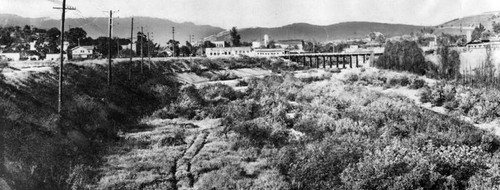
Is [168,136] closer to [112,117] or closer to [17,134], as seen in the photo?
[112,117]

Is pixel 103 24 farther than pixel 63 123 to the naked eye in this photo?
Yes

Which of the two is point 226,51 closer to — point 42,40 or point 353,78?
point 42,40

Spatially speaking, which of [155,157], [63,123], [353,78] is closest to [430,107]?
[353,78]

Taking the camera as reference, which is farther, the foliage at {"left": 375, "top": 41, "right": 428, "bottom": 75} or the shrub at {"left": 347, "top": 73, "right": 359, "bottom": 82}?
the foliage at {"left": 375, "top": 41, "right": 428, "bottom": 75}

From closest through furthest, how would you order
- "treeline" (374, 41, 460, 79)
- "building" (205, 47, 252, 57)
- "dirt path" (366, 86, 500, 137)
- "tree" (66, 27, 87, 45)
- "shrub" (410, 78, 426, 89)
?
1. "dirt path" (366, 86, 500, 137)
2. "shrub" (410, 78, 426, 89)
3. "treeline" (374, 41, 460, 79)
4. "tree" (66, 27, 87, 45)
5. "building" (205, 47, 252, 57)

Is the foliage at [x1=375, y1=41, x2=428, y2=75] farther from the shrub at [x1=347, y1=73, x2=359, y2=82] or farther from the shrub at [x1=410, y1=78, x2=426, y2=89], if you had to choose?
the shrub at [x1=410, y1=78, x2=426, y2=89]

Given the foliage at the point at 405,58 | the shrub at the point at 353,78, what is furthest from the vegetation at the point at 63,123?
the foliage at the point at 405,58

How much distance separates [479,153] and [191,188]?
12136mm

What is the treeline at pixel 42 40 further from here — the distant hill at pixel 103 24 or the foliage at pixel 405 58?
the foliage at pixel 405 58

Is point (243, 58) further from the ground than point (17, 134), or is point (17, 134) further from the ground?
point (243, 58)

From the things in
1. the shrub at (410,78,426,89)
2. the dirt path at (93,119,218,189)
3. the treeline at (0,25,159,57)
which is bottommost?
the dirt path at (93,119,218,189)

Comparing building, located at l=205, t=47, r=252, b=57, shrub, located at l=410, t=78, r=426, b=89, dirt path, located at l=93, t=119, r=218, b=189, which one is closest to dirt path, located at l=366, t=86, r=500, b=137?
shrub, located at l=410, t=78, r=426, b=89

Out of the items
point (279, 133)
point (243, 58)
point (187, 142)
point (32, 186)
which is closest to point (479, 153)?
point (279, 133)

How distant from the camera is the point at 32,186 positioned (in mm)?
14773
